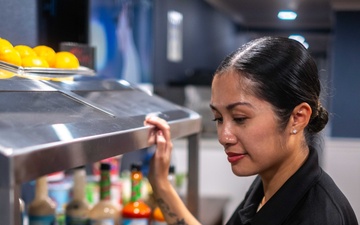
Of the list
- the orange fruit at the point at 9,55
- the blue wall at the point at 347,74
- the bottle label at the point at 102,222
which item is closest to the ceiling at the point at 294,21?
Answer: the blue wall at the point at 347,74

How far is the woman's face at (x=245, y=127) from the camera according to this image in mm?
1350

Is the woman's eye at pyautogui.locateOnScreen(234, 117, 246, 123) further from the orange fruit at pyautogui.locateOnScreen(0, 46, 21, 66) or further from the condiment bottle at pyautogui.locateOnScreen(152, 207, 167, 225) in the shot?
the condiment bottle at pyautogui.locateOnScreen(152, 207, 167, 225)

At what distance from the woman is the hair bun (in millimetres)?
11

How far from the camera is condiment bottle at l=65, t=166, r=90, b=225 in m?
1.95

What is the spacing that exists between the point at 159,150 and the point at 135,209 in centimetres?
34

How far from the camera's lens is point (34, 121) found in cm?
105

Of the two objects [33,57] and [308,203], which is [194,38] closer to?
[33,57]

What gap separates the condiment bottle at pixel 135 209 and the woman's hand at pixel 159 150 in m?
0.11

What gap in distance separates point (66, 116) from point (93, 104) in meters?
0.23

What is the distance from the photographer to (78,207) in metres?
1.99

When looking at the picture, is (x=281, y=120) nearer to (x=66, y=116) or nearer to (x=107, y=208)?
(x=66, y=116)

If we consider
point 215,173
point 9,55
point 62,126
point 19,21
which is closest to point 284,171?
point 62,126

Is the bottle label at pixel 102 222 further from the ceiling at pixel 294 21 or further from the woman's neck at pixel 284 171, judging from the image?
the ceiling at pixel 294 21

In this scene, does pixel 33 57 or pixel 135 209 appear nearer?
pixel 33 57
